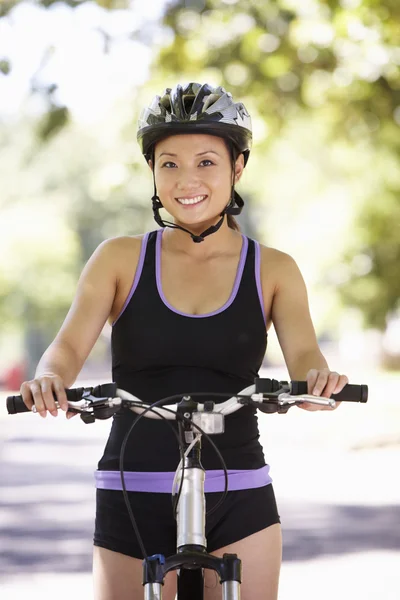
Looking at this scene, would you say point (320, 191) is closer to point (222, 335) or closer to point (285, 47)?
point (285, 47)

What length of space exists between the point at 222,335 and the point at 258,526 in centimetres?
55

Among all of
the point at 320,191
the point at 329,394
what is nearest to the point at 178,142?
the point at 329,394

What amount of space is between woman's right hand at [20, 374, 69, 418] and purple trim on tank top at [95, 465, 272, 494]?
505mm

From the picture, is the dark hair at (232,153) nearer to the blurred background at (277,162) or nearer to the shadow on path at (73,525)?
the blurred background at (277,162)

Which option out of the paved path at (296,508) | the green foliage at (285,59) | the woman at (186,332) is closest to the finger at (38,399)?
the woman at (186,332)

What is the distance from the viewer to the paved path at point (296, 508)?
28.5ft

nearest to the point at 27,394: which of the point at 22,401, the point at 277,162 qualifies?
the point at 22,401

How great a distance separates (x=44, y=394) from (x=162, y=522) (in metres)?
0.67

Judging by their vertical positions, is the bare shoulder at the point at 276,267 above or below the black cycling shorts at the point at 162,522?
above

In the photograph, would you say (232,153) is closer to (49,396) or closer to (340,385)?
(340,385)

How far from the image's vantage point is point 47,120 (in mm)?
11703

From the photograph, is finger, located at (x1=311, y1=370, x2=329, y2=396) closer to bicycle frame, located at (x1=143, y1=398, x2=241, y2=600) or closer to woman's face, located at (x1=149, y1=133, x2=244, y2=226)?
bicycle frame, located at (x1=143, y1=398, x2=241, y2=600)

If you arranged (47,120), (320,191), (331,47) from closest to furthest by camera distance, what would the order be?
(47,120)
(331,47)
(320,191)

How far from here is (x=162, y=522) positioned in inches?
138
